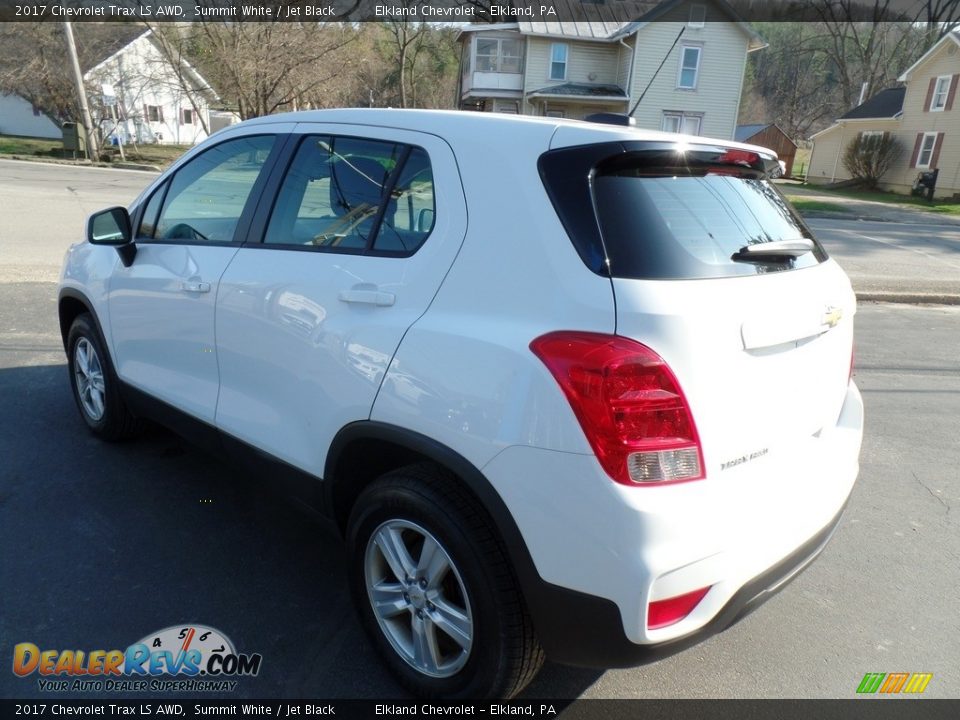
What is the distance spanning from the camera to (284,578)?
2959 mm

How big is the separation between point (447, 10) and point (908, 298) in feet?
107

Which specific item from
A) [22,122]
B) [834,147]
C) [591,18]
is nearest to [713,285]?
[591,18]

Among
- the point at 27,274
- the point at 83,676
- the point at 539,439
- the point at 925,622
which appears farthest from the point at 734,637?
the point at 27,274

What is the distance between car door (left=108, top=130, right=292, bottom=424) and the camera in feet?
9.89

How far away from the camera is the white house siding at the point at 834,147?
38.7 meters

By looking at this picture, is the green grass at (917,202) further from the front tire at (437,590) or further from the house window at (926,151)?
the front tire at (437,590)

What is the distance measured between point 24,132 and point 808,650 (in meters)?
56.5

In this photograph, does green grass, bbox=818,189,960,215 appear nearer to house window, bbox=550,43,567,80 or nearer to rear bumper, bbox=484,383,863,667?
house window, bbox=550,43,567,80

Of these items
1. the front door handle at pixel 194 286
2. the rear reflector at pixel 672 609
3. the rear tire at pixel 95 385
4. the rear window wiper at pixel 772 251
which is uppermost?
the rear window wiper at pixel 772 251

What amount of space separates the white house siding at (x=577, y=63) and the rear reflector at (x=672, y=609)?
119 ft

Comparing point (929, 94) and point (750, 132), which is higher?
point (929, 94)

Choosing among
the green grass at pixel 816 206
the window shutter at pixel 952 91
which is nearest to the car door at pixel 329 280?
the green grass at pixel 816 206

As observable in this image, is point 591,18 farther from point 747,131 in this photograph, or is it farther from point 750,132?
point 747,131

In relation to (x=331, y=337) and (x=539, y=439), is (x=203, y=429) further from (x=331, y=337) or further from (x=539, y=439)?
(x=539, y=439)
